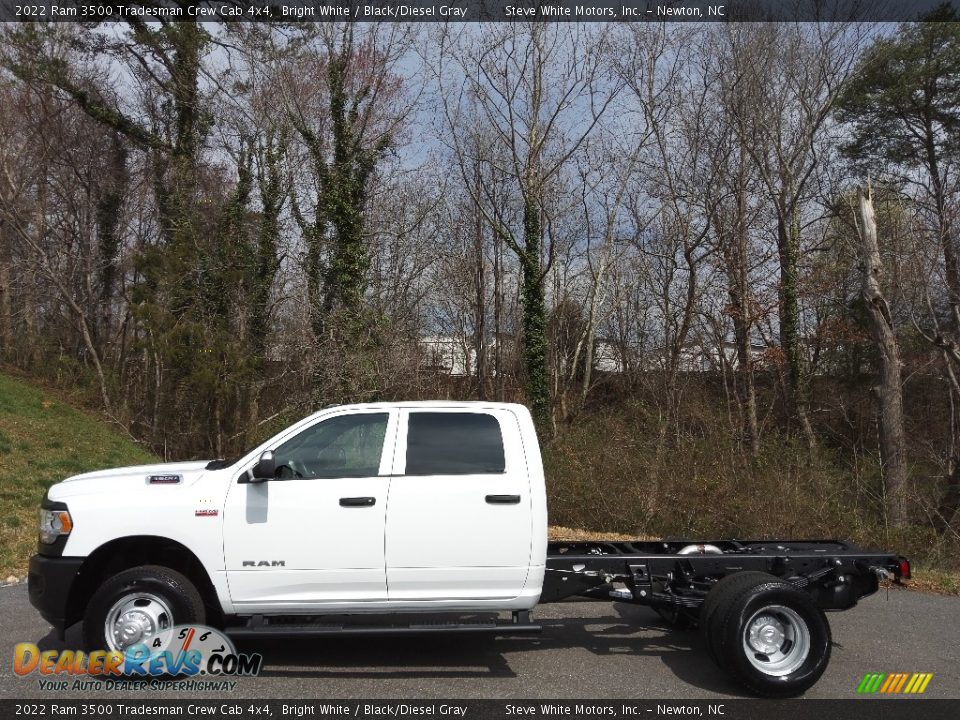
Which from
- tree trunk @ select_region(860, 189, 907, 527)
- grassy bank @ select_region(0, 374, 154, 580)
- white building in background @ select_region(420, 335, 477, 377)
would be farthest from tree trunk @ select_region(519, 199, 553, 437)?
grassy bank @ select_region(0, 374, 154, 580)

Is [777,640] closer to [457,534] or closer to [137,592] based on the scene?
[457,534]

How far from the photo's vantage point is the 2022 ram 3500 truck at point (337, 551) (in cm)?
577

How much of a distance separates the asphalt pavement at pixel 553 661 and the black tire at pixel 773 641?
0.60 ft

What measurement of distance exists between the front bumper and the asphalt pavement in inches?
18.7

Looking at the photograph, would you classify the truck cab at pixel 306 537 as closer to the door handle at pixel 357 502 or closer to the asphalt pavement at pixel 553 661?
the door handle at pixel 357 502

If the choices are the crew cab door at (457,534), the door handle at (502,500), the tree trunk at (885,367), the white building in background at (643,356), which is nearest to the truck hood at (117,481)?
the crew cab door at (457,534)

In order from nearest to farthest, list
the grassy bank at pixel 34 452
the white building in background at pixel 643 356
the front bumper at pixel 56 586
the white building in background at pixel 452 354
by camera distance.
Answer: the front bumper at pixel 56 586, the grassy bank at pixel 34 452, the white building in background at pixel 643 356, the white building in background at pixel 452 354

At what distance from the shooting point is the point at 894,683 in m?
5.98

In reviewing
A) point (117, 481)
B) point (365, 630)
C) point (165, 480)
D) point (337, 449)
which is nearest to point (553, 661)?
point (365, 630)

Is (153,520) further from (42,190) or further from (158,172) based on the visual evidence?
(42,190)

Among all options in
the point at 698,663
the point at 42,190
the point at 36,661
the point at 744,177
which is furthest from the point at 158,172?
the point at 698,663

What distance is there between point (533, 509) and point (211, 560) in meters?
2.36

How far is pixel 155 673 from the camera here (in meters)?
5.72

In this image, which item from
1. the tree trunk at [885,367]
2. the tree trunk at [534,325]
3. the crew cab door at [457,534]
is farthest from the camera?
the tree trunk at [534,325]
